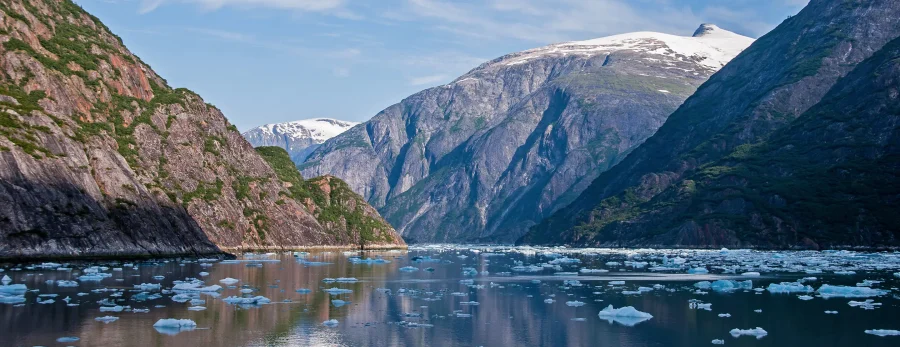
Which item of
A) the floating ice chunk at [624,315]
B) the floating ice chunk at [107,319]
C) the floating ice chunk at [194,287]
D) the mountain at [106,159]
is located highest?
the mountain at [106,159]

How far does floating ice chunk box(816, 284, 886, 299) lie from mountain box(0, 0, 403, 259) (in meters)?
80.0

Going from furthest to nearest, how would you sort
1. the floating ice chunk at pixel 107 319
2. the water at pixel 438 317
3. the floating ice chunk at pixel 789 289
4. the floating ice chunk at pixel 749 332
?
the floating ice chunk at pixel 789 289 → the floating ice chunk at pixel 107 319 → the floating ice chunk at pixel 749 332 → the water at pixel 438 317

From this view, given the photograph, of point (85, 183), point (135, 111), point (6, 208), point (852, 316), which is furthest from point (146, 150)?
point (852, 316)

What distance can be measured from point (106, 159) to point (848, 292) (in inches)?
3845

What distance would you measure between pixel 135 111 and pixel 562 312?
127 metres

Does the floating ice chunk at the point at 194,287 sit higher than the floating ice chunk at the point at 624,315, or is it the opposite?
the floating ice chunk at the point at 194,287

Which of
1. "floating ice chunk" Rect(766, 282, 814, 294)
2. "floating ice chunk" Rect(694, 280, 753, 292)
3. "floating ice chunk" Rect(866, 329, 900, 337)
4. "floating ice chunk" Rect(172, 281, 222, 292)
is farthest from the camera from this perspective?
"floating ice chunk" Rect(694, 280, 753, 292)

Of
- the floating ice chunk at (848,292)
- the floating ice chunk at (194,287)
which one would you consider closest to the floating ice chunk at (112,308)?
the floating ice chunk at (194,287)

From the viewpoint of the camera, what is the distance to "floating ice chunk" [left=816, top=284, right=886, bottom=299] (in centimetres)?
6362

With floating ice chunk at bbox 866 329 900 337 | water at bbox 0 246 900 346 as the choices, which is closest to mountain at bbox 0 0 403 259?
water at bbox 0 246 900 346

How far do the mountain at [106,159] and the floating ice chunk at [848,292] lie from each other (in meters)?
80.0

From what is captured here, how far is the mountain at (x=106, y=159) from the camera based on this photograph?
9962cm

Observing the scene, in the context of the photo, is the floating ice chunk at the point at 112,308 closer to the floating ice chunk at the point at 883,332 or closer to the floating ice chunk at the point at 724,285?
the floating ice chunk at the point at 883,332

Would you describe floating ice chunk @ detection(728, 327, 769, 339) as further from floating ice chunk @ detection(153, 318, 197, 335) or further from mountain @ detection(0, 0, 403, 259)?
mountain @ detection(0, 0, 403, 259)
